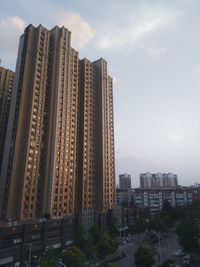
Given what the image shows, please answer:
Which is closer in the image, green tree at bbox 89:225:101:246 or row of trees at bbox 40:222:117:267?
row of trees at bbox 40:222:117:267

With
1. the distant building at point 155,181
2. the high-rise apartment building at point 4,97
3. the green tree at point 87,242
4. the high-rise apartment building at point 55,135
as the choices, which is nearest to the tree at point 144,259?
the green tree at point 87,242

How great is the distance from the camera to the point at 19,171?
A: 61312 millimetres

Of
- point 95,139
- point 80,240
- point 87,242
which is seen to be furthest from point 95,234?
point 95,139

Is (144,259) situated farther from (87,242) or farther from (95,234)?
(95,234)

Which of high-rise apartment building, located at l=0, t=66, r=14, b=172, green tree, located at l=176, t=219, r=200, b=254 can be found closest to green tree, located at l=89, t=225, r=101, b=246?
green tree, located at l=176, t=219, r=200, b=254

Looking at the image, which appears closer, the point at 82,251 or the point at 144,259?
the point at 144,259

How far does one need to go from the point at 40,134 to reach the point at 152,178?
158 metres

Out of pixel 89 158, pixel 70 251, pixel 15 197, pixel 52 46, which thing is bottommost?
pixel 70 251

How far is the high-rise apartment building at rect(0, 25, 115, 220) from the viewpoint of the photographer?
2425 inches

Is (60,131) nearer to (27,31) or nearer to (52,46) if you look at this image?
(52,46)

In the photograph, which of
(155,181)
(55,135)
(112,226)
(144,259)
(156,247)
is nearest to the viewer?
(144,259)

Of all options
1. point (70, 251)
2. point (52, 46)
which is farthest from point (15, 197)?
point (52, 46)

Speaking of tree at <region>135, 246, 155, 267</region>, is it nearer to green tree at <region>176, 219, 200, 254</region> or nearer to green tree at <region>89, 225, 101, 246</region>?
green tree at <region>176, 219, 200, 254</region>

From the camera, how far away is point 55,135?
69562 mm
